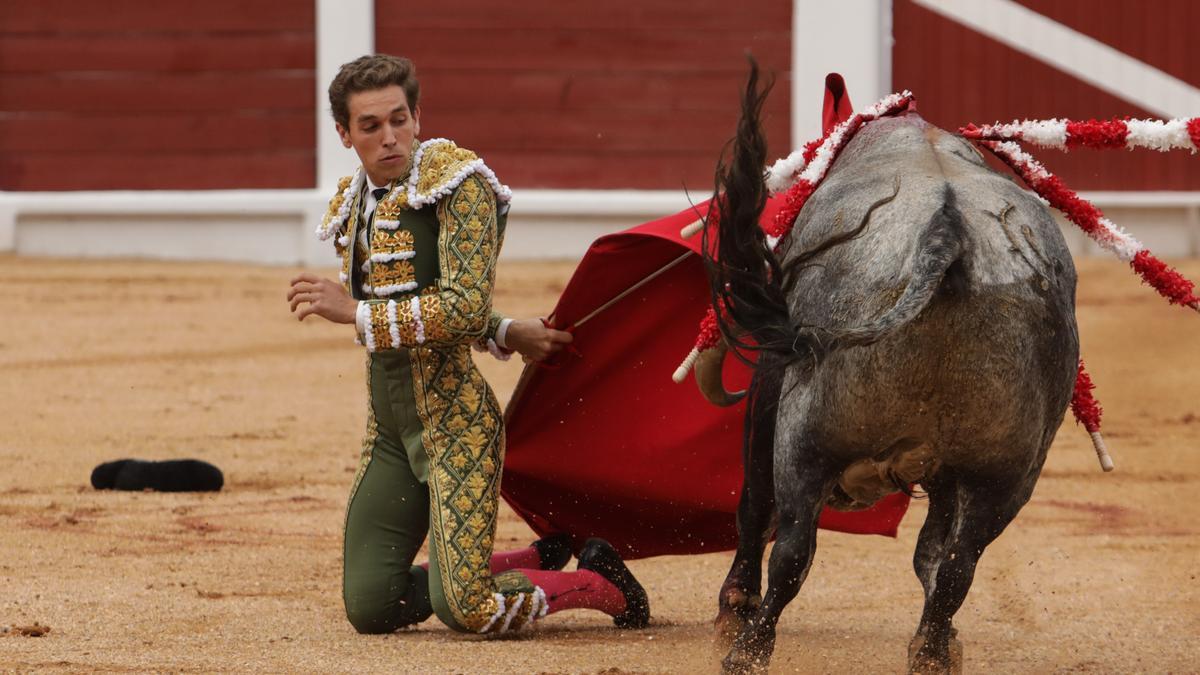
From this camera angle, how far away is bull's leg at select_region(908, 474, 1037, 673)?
2621 mm

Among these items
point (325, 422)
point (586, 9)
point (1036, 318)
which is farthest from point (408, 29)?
point (1036, 318)

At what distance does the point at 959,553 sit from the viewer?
8.73 ft

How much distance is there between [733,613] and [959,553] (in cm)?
63

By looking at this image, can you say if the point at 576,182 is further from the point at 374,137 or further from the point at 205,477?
the point at 374,137

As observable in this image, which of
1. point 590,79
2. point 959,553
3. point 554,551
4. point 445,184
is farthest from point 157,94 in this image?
point 959,553

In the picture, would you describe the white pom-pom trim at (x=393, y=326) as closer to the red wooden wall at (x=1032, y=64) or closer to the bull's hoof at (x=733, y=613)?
the bull's hoof at (x=733, y=613)

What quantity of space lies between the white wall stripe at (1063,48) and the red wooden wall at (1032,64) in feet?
0.11

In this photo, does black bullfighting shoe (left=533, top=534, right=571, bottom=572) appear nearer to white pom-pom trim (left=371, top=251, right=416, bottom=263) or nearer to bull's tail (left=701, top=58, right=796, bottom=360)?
white pom-pom trim (left=371, top=251, right=416, bottom=263)

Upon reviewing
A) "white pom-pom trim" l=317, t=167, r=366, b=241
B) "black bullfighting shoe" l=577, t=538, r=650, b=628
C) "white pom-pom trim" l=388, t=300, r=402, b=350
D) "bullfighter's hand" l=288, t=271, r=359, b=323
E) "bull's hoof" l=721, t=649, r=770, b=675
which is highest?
"white pom-pom trim" l=317, t=167, r=366, b=241

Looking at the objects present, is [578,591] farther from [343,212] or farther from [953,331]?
[953,331]

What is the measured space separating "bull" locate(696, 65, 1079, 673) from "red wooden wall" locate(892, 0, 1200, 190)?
22.9ft

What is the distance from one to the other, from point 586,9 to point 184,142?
7.36 ft

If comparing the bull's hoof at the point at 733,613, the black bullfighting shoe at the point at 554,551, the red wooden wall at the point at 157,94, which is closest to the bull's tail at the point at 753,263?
the bull's hoof at the point at 733,613

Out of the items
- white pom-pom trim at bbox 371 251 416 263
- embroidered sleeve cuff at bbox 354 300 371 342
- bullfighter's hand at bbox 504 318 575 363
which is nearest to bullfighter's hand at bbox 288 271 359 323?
embroidered sleeve cuff at bbox 354 300 371 342
